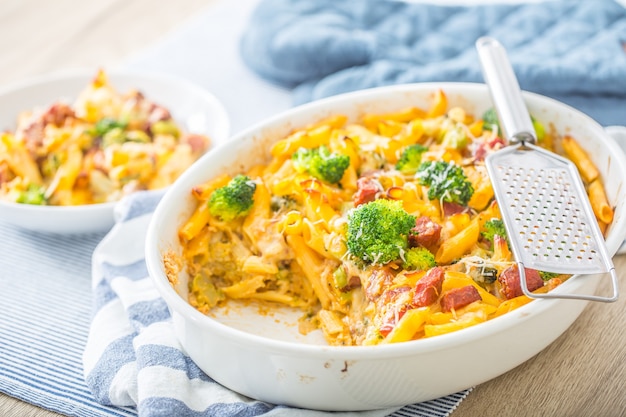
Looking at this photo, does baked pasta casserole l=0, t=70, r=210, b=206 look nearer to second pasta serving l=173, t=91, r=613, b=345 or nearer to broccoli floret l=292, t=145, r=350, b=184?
second pasta serving l=173, t=91, r=613, b=345

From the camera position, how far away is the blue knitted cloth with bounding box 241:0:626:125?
140 inches

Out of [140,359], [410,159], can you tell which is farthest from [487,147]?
[140,359]

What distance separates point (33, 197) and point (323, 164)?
139 cm

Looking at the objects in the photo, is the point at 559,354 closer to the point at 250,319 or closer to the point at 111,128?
the point at 250,319

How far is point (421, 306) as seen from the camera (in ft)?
7.51

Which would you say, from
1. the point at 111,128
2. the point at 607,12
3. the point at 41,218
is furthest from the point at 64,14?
the point at 607,12

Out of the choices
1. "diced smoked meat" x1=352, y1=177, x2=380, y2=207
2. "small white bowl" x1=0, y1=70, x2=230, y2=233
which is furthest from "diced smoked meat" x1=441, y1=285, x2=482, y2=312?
"small white bowl" x1=0, y1=70, x2=230, y2=233

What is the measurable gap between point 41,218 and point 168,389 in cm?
127

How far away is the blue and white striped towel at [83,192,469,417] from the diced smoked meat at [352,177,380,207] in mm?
746

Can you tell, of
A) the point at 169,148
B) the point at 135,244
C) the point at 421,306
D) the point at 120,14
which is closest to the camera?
the point at 421,306

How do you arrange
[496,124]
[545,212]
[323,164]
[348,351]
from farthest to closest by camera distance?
1. [496,124]
2. [323,164]
3. [545,212]
4. [348,351]

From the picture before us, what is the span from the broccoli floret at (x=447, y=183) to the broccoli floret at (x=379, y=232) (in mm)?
200

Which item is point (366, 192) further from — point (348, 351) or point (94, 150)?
point (94, 150)

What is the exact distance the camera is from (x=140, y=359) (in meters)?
2.48
